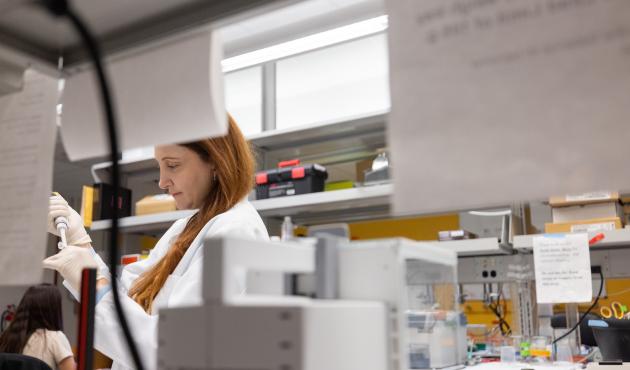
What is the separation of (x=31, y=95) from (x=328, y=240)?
0.39 meters

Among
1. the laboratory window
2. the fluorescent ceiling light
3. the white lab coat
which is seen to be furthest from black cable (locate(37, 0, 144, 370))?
the laboratory window

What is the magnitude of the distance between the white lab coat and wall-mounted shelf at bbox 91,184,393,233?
111 centimetres

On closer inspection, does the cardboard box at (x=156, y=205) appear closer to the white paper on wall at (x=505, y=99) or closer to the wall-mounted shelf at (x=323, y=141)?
the wall-mounted shelf at (x=323, y=141)

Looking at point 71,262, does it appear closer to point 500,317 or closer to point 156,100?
point 156,100

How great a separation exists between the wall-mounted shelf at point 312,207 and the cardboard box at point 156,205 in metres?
0.06

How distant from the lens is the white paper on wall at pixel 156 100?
56 centimetres

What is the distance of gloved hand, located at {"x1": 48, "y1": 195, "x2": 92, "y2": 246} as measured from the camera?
4.03ft

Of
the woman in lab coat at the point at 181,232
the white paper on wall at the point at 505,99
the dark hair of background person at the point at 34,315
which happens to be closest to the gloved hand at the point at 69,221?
the woman in lab coat at the point at 181,232

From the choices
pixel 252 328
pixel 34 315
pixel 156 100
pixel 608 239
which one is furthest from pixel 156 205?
pixel 252 328

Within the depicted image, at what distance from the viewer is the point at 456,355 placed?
7.31ft

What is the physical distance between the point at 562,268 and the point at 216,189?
1.43 metres

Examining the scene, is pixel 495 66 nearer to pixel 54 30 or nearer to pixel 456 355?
pixel 54 30

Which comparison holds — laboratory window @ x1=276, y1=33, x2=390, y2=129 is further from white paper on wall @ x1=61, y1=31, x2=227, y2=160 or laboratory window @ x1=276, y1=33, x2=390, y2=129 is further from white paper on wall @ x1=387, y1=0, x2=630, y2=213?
white paper on wall @ x1=387, y1=0, x2=630, y2=213

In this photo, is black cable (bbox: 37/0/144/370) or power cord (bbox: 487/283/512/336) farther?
power cord (bbox: 487/283/512/336)
